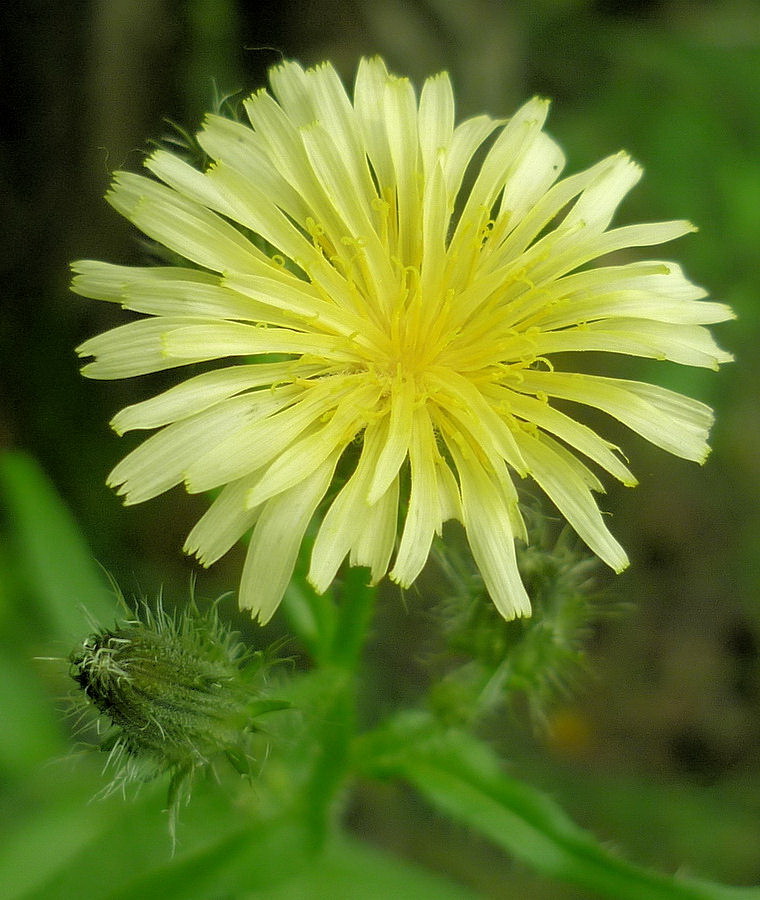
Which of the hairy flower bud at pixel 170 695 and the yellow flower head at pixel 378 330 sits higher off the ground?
the yellow flower head at pixel 378 330

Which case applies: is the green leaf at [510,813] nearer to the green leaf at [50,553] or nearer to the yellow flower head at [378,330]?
the yellow flower head at [378,330]

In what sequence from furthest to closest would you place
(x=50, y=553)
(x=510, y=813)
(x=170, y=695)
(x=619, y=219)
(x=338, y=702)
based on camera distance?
(x=619, y=219), (x=50, y=553), (x=510, y=813), (x=338, y=702), (x=170, y=695)

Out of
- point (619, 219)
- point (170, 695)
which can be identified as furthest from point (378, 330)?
point (619, 219)

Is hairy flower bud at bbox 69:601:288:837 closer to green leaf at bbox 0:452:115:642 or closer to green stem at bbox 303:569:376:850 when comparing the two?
green stem at bbox 303:569:376:850

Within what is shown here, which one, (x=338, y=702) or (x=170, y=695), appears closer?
(x=170, y=695)

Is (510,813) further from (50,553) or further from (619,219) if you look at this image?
(619,219)

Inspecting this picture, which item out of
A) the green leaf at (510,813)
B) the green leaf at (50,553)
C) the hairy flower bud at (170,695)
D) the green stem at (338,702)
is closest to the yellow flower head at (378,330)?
the hairy flower bud at (170,695)
